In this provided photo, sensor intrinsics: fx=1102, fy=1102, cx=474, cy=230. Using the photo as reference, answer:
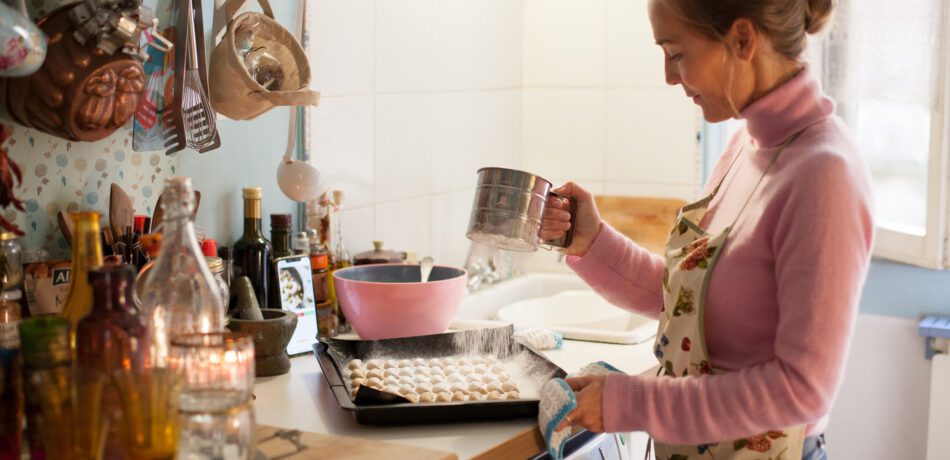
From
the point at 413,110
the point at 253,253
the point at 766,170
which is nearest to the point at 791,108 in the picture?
the point at 766,170

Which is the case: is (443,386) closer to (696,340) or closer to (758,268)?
Result: (696,340)

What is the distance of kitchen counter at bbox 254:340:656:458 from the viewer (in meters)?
1.49

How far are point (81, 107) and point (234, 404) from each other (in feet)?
1.80

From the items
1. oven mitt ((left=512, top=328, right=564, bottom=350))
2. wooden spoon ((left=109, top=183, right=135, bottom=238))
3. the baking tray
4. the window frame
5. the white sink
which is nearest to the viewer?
the baking tray

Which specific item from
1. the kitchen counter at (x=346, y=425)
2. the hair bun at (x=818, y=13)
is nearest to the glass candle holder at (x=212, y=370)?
the kitchen counter at (x=346, y=425)

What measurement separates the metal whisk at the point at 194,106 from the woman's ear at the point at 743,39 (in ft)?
2.73

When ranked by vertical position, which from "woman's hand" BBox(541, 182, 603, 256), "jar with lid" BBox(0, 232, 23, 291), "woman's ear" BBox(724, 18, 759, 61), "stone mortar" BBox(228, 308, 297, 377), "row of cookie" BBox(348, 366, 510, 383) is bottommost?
"row of cookie" BBox(348, 366, 510, 383)

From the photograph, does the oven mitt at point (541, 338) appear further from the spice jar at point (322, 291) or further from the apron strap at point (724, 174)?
the apron strap at point (724, 174)

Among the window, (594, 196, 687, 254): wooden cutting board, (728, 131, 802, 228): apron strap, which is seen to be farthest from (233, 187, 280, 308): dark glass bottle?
the window

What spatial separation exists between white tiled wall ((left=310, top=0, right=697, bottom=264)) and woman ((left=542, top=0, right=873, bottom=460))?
3.03ft

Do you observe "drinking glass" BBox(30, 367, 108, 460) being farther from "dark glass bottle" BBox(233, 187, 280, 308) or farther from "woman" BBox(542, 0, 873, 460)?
"dark glass bottle" BBox(233, 187, 280, 308)

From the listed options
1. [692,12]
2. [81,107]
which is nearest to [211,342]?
[81,107]

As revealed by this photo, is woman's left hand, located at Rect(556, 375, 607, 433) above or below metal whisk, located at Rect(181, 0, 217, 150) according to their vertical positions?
below

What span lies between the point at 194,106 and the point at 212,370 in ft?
2.29
